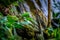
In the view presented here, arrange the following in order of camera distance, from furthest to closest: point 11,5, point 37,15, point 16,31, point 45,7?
point 45,7
point 37,15
point 11,5
point 16,31

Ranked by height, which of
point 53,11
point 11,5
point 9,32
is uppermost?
point 11,5

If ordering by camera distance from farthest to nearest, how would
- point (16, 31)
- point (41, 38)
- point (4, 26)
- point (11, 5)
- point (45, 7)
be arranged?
point (45, 7) < point (11, 5) < point (41, 38) < point (16, 31) < point (4, 26)

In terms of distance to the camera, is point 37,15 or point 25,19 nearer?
point 25,19

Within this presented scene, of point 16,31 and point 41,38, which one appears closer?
point 16,31

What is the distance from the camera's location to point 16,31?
609cm

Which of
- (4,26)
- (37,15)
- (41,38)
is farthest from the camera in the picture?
(37,15)

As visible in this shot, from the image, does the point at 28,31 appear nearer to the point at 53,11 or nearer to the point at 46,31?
the point at 46,31

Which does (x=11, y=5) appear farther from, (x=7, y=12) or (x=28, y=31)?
(x=28, y=31)

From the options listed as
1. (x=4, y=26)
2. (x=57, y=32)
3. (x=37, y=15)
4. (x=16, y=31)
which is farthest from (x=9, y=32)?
(x=37, y=15)

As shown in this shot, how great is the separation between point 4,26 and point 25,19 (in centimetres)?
134

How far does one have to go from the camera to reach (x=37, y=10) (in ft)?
29.9

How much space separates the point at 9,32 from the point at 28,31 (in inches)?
42.5

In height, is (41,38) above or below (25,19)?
below

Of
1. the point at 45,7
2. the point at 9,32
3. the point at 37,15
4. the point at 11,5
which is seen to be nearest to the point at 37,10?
the point at 37,15
